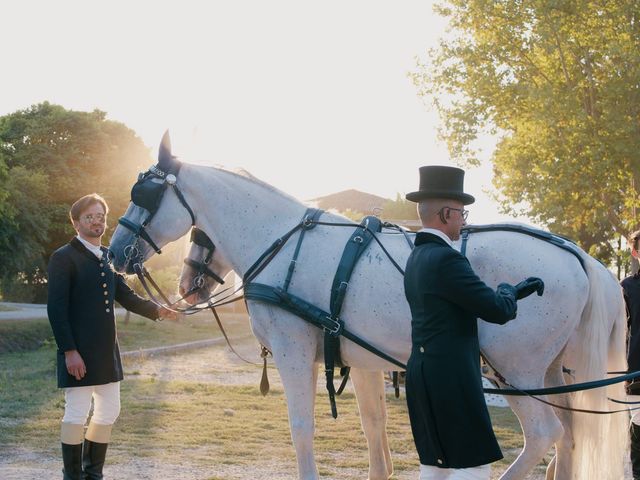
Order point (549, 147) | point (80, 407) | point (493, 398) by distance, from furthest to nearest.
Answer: point (549, 147) < point (493, 398) < point (80, 407)

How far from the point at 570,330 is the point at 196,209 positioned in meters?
2.75

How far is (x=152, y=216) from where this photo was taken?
20.1 feet

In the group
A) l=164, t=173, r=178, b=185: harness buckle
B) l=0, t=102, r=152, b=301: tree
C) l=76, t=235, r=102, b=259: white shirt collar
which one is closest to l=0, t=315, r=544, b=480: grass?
l=76, t=235, r=102, b=259: white shirt collar

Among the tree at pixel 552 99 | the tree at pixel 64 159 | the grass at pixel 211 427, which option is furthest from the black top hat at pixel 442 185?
the tree at pixel 64 159

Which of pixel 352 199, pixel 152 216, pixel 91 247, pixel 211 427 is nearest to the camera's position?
pixel 152 216

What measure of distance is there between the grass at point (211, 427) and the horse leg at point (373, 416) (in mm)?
1574

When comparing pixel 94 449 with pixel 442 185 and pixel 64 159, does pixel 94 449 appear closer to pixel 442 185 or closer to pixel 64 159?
pixel 442 185

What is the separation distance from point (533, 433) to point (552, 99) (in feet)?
66.1

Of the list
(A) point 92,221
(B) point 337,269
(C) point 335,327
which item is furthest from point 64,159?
(C) point 335,327

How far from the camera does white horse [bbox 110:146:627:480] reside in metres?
5.21

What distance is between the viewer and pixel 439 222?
13.5 feet

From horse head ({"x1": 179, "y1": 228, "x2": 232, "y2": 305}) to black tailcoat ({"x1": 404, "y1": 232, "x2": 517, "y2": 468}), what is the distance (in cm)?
249

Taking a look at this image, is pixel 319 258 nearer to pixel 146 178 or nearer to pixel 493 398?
pixel 146 178

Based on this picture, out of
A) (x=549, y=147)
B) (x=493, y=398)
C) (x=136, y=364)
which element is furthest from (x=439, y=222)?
(x=549, y=147)
